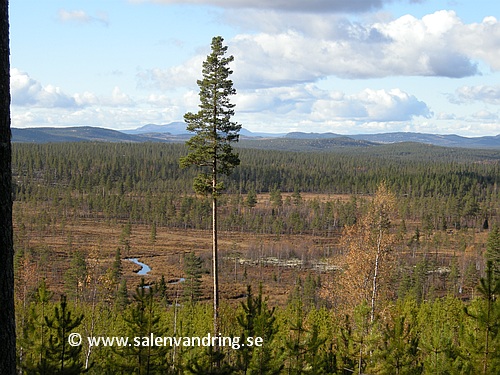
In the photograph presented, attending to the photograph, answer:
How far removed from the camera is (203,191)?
19.2 meters

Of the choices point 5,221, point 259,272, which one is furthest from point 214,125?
point 259,272

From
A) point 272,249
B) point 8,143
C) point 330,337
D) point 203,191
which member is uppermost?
point 8,143

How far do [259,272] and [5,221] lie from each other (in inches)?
2836

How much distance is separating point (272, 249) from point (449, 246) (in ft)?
111

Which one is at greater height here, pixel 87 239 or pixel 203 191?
pixel 203 191

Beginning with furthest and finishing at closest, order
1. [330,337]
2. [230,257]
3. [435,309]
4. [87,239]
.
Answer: [87,239]
[230,257]
[435,309]
[330,337]

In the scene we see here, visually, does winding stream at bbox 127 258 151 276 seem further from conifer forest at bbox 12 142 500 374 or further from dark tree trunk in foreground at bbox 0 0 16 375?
dark tree trunk in foreground at bbox 0 0 16 375

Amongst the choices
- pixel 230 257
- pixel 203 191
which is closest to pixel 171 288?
pixel 230 257

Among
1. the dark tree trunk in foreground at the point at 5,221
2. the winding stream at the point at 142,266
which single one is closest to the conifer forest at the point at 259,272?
the winding stream at the point at 142,266

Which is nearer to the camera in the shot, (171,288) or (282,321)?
(282,321)

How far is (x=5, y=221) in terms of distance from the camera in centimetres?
461

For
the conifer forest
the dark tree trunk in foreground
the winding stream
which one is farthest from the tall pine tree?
the winding stream

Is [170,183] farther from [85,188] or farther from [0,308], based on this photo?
[0,308]

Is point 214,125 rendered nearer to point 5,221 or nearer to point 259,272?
point 5,221
